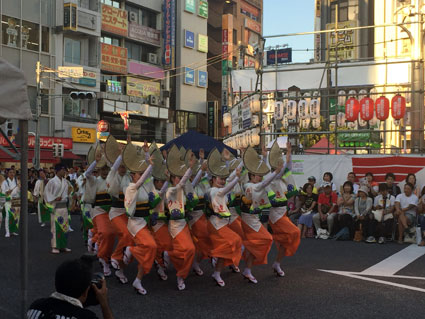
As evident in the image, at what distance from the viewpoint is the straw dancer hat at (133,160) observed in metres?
7.60

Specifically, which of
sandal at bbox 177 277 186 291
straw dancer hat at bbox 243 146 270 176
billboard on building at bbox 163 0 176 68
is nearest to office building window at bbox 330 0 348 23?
billboard on building at bbox 163 0 176 68

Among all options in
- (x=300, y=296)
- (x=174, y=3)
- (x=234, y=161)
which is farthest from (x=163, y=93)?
(x=300, y=296)

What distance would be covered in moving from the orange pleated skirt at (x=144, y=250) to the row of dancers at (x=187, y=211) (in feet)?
0.04

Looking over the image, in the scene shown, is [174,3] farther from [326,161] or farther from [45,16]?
[326,161]

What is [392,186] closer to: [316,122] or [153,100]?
[316,122]

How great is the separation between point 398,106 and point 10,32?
71.2 ft

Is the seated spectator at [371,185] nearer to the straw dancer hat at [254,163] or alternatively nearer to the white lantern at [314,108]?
the white lantern at [314,108]

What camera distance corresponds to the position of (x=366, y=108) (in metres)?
15.6

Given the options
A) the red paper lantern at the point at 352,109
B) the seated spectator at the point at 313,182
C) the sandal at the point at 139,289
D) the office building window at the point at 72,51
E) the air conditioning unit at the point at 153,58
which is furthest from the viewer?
the air conditioning unit at the point at 153,58

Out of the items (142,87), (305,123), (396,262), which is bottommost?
(396,262)

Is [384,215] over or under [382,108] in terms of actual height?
under

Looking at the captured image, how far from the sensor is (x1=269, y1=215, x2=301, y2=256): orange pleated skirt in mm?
8280

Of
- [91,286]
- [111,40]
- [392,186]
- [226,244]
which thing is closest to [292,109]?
[392,186]

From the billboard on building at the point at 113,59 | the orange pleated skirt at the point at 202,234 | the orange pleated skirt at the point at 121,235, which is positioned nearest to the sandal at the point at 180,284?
the orange pleated skirt at the point at 202,234
